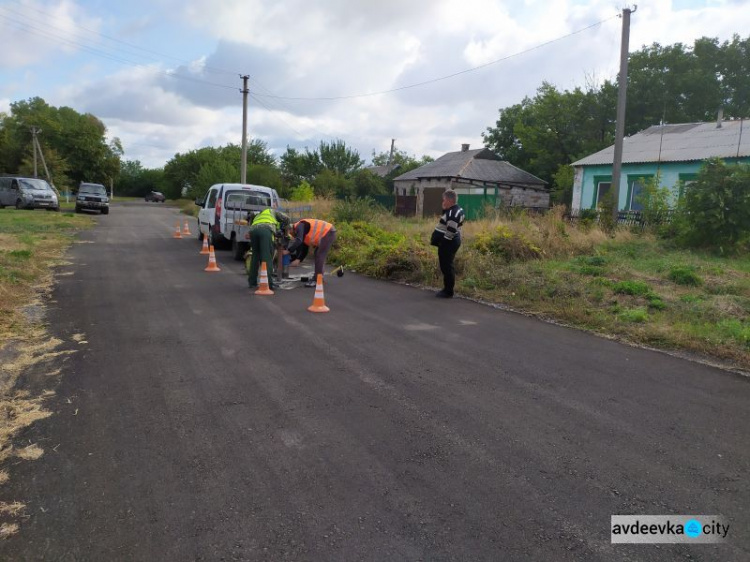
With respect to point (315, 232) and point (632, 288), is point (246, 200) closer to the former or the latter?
point (315, 232)

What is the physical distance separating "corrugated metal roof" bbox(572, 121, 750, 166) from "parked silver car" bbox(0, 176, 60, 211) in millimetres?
27885

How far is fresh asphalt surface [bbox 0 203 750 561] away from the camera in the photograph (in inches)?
106

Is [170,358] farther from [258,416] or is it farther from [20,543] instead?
[20,543]

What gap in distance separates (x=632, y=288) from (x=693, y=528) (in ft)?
20.9

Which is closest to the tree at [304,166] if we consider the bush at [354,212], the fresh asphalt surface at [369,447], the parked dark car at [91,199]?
the parked dark car at [91,199]

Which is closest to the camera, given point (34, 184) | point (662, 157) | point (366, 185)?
point (662, 157)

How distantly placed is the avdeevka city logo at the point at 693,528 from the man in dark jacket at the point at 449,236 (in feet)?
21.8

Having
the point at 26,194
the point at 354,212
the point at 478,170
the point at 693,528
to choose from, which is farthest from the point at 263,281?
the point at 478,170

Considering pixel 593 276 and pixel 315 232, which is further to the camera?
pixel 593 276

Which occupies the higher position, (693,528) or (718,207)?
(718,207)

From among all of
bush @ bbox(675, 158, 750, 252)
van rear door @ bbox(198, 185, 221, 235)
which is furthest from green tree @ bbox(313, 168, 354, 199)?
bush @ bbox(675, 158, 750, 252)

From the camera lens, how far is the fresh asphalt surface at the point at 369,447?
8.86 ft

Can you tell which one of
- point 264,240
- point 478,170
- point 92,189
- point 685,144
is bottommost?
point 264,240

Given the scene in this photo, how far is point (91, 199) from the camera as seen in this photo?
30375mm
